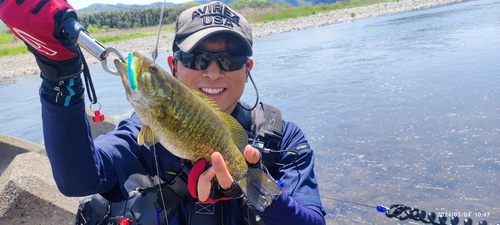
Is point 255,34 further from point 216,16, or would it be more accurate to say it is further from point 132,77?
point 132,77

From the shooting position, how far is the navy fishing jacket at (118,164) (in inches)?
82.7

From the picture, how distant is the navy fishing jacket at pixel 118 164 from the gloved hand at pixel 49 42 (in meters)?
0.10

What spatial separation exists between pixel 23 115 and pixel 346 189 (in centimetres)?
1114

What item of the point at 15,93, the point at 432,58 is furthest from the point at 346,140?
the point at 15,93

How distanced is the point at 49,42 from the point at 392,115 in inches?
294

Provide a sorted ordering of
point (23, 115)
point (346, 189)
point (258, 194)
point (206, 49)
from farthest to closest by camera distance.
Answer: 1. point (23, 115)
2. point (346, 189)
3. point (206, 49)
4. point (258, 194)

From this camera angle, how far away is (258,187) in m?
2.08

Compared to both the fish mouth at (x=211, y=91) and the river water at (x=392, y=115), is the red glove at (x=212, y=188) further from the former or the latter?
the river water at (x=392, y=115)

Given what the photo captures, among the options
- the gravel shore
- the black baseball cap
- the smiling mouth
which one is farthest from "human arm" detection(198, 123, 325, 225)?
the gravel shore

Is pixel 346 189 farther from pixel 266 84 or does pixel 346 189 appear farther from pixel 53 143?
pixel 266 84

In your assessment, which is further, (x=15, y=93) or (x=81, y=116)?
(x=15, y=93)

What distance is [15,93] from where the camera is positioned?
659 inches

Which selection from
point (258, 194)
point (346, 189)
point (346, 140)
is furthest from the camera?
point (346, 140)

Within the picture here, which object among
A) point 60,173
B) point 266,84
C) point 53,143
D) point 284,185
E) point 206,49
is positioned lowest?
point 266,84
